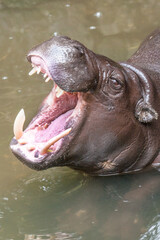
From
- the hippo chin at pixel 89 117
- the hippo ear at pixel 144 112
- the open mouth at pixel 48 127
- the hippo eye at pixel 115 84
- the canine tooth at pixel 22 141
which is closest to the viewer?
the hippo chin at pixel 89 117

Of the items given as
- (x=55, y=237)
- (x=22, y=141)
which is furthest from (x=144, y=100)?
(x=55, y=237)

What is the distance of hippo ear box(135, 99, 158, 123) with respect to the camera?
4918 millimetres

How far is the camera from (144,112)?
16.2 ft

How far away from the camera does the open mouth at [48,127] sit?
14.5 feet

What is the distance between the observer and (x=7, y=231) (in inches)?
177

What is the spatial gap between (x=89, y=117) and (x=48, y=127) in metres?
0.46


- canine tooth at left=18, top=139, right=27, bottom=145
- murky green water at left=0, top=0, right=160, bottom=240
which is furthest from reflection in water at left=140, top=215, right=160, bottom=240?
canine tooth at left=18, top=139, right=27, bottom=145

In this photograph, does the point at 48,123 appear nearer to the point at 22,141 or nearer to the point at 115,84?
the point at 22,141

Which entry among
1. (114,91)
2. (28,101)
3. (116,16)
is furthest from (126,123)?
(116,16)

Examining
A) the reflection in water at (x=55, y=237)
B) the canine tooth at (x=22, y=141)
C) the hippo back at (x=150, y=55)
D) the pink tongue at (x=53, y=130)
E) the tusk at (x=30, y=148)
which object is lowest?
the reflection in water at (x=55, y=237)

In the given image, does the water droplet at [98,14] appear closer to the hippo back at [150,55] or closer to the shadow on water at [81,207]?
the hippo back at [150,55]

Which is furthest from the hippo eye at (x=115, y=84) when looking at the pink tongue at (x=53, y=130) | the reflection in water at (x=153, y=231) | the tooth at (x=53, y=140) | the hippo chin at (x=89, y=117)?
the reflection in water at (x=153, y=231)

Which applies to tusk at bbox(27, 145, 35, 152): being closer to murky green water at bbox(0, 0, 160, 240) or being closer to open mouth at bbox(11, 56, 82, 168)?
open mouth at bbox(11, 56, 82, 168)

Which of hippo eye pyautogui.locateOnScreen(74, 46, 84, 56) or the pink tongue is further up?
hippo eye pyautogui.locateOnScreen(74, 46, 84, 56)
